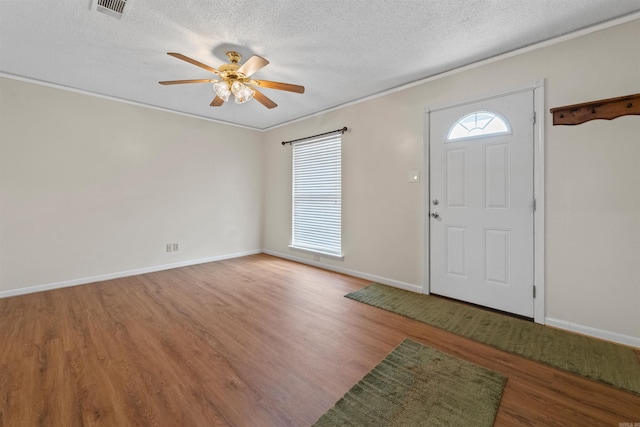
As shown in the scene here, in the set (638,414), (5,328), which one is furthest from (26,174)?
(638,414)

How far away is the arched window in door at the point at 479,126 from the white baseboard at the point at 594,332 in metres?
1.84

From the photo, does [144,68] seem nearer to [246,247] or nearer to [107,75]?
[107,75]

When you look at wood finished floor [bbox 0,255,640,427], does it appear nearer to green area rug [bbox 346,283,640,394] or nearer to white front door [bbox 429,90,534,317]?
green area rug [bbox 346,283,640,394]

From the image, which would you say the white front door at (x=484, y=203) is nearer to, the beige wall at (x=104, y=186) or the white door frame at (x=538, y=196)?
the white door frame at (x=538, y=196)

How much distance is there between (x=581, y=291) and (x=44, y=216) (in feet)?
19.4

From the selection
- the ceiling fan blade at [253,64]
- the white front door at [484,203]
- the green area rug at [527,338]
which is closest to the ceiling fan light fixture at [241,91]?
the ceiling fan blade at [253,64]

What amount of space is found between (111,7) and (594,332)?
4687 mm

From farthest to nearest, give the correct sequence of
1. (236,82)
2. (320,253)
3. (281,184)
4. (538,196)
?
(281,184), (320,253), (236,82), (538,196)

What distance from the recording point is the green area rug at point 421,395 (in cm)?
143

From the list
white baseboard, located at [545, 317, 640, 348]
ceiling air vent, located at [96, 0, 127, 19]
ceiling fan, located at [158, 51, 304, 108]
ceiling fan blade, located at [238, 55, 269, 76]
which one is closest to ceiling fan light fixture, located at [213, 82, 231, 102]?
ceiling fan, located at [158, 51, 304, 108]

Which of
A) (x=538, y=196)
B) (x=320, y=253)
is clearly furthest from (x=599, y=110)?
(x=320, y=253)

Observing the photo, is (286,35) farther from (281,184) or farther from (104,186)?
(104,186)

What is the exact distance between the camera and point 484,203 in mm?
2828

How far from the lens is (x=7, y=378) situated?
1.74 m
